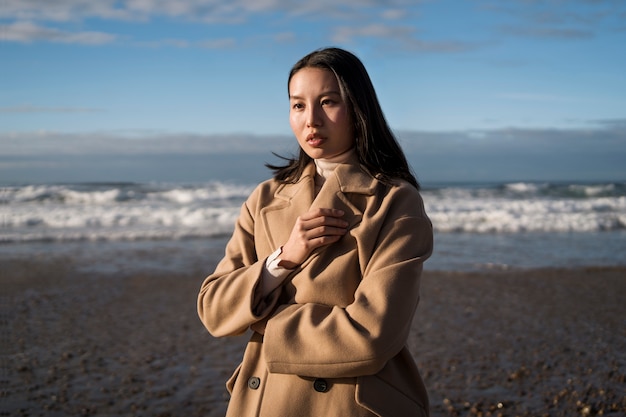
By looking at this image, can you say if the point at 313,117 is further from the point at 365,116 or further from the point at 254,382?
the point at 254,382

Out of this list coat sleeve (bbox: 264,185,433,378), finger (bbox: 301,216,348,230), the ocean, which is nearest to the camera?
coat sleeve (bbox: 264,185,433,378)

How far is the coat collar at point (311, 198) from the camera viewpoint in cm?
195

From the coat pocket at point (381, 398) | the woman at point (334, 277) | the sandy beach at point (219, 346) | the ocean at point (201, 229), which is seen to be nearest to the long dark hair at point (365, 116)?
the woman at point (334, 277)

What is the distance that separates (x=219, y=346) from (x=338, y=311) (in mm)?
3799

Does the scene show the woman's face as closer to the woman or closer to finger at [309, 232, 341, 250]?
the woman

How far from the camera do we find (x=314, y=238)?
185cm

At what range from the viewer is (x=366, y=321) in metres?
1.76

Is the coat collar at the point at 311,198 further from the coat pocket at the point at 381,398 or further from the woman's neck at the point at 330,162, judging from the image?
the coat pocket at the point at 381,398

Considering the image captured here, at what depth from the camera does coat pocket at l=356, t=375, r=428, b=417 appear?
183 cm

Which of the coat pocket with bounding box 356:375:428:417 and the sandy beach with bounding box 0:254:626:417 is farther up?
the coat pocket with bounding box 356:375:428:417

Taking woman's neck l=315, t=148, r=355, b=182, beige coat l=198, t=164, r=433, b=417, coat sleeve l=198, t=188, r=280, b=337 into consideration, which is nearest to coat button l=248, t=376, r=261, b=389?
beige coat l=198, t=164, r=433, b=417

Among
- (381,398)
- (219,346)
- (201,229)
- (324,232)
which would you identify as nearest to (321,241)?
(324,232)

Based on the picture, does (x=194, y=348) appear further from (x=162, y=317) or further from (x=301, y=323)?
(x=301, y=323)

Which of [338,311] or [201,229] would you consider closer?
[338,311]
